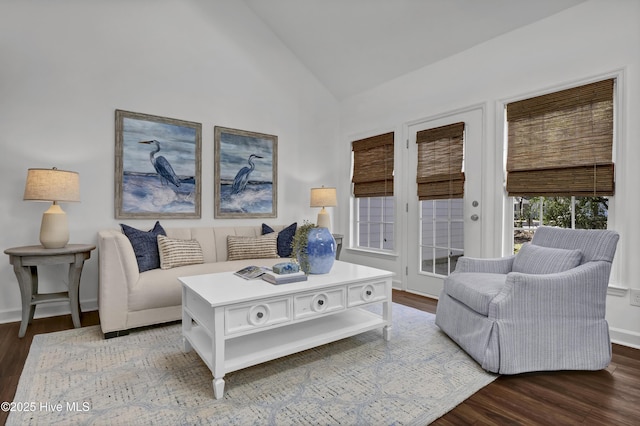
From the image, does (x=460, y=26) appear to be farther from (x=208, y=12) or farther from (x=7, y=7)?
(x=7, y=7)

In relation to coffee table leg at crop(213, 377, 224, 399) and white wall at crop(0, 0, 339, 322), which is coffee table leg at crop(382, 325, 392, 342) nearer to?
coffee table leg at crop(213, 377, 224, 399)

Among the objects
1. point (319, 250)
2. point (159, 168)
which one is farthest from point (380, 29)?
point (159, 168)

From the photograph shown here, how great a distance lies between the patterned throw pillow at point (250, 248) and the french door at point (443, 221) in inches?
64.7

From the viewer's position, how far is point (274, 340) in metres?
2.07

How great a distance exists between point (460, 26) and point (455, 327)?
9.07ft

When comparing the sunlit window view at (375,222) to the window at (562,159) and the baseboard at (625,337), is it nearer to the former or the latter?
the window at (562,159)

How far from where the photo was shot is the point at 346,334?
224cm

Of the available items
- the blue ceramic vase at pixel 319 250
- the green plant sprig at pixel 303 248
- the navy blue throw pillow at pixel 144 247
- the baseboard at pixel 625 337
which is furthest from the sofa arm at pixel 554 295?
the navy blue throw pillow at pixel 144 247

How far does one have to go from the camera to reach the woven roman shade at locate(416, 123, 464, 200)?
354 centimetres

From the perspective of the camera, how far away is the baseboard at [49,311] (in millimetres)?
2934

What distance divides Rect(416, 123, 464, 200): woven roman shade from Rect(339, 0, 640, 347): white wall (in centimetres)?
24

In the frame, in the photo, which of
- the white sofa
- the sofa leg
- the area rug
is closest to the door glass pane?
the area rug

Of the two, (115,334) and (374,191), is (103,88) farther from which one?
(374,191)

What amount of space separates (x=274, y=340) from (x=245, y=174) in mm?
2513
